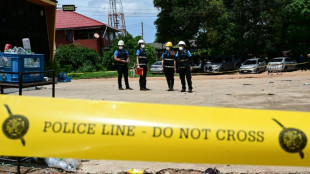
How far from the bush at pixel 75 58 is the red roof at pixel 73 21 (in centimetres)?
817

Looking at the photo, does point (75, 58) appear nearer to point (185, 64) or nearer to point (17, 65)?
point (185, 64)

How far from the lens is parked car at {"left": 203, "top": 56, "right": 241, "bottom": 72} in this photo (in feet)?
109

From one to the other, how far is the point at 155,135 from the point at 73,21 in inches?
1790

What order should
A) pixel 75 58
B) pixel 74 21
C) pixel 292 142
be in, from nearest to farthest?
pixel 292 142 → pixel 75 58 → pixel 74 21

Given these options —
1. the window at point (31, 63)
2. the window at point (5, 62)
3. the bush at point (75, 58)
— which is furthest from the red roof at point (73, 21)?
the window at point (5, 62)

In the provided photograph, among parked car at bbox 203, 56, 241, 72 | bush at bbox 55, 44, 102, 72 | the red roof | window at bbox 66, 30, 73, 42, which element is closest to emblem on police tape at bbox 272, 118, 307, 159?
parked car at bbox 203, 56, 241, 72

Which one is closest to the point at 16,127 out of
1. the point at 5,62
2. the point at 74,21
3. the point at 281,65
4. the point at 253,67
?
the point at 5,62

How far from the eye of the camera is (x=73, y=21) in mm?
45406

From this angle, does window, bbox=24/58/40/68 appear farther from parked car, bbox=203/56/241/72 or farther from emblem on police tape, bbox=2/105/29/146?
parked car, bbox=203/56/241/72

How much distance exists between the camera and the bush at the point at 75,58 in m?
35.7

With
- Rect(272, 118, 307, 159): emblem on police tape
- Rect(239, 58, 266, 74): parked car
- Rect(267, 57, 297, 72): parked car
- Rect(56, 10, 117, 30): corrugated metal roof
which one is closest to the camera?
Rect(272, 118, 307, 159): emblem on police tape

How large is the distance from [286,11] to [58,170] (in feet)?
115

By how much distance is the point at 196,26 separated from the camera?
36656mm

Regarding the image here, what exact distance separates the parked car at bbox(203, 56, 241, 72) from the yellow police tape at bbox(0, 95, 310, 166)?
31255mm
